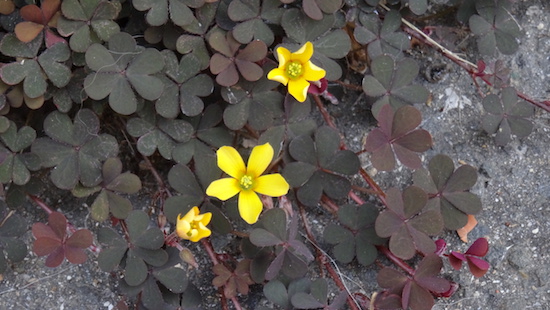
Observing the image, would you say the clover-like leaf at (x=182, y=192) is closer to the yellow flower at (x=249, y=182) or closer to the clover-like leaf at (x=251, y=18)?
the yellow flower at (x=249, y=182)

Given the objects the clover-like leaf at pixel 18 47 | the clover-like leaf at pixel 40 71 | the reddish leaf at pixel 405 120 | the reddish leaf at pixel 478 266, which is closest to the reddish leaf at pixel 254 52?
the reddish leaf at pixel 405 120

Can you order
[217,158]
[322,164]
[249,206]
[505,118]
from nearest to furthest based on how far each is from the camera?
[249,206], [217,158], [322,164], [505,118]

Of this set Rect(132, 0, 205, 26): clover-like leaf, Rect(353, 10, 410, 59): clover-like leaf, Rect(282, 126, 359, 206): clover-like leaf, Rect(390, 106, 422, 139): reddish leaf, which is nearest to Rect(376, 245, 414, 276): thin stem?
Rect(282, 126, 359, 206): clover-like leaf

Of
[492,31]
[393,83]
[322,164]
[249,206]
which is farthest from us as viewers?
[492,31]

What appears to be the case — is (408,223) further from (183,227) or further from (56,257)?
(56,257)

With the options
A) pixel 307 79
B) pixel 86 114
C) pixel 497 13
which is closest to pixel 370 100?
pixel 307 79

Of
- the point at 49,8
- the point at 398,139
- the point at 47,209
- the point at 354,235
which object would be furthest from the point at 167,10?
the point at 354,235
